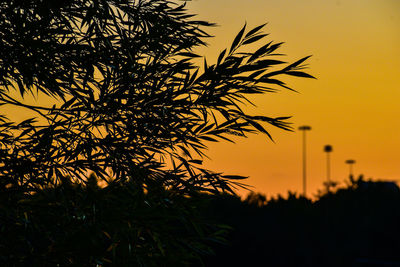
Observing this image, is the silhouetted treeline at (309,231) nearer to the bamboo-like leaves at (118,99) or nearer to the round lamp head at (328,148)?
the bamboo-like leaves at (118,99)

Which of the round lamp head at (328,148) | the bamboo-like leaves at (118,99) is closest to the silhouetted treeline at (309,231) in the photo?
the bamboo-like leaves at (118,99)

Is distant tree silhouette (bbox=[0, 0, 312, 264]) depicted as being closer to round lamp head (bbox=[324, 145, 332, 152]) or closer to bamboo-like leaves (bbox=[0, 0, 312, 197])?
bamboo-like leaves (bbox=[0, 0, 312, 197])

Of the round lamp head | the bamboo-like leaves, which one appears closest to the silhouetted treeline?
the bamboo-like leaves

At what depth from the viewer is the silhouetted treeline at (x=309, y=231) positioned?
29545mm

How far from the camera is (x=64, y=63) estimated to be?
666cm

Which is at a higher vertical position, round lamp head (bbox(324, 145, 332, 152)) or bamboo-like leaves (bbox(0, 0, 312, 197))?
round lamp head (bbox(324, 145, 332, 152))

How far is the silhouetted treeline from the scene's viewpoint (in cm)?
2955

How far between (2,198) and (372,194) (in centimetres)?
3017

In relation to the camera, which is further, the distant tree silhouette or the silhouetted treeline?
the silhouetted treeline

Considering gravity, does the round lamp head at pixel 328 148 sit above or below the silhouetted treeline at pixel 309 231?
above

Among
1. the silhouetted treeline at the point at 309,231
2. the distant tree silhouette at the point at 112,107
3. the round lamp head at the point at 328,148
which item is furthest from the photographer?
the round lamp head at the point at 328,148

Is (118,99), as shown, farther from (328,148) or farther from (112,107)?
(328,148)

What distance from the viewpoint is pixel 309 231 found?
102ft

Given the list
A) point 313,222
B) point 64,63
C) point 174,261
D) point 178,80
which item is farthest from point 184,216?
point 313,222
